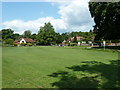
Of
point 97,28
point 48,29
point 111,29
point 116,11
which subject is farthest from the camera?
point 48,29

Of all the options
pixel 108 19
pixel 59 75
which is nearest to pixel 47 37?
pixel 108 19

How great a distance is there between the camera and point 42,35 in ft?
229

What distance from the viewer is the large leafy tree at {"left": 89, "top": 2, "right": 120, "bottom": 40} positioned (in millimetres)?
20936

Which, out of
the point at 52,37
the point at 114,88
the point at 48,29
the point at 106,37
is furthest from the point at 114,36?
the point at 48,29

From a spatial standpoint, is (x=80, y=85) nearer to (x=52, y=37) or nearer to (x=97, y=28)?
(x=97, y=28)

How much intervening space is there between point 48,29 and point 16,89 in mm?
72231

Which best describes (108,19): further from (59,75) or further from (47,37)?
A: (47,37)

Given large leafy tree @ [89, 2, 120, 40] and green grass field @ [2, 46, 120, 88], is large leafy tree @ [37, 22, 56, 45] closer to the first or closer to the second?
large leafy tree @ [89, 2, 120, 40]

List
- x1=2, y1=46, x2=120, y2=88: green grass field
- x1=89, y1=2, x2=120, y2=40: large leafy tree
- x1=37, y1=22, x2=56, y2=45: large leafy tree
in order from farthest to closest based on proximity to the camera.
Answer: x1=37, y1=22, x2=56, y2=45: large leafy tree → x1=89, y1=2, x2=120, y2=40: large leafy tree → x1=2, y1=46, x2=120, y2=88: green grass field

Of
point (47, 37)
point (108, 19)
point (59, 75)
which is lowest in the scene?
point (59, 75)

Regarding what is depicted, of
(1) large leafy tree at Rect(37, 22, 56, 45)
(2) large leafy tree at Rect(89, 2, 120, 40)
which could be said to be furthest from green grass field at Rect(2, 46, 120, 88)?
(1) large leafy tree at Rect(37, 22, 56, 45)

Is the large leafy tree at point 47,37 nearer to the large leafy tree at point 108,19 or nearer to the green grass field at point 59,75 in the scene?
the large leafy tree at point 108,19

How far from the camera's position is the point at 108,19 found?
24.0 m

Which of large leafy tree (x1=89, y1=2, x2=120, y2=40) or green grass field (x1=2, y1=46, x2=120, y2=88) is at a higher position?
large leafy tree (x1=89, y1=2, x2=120, y2=40)
